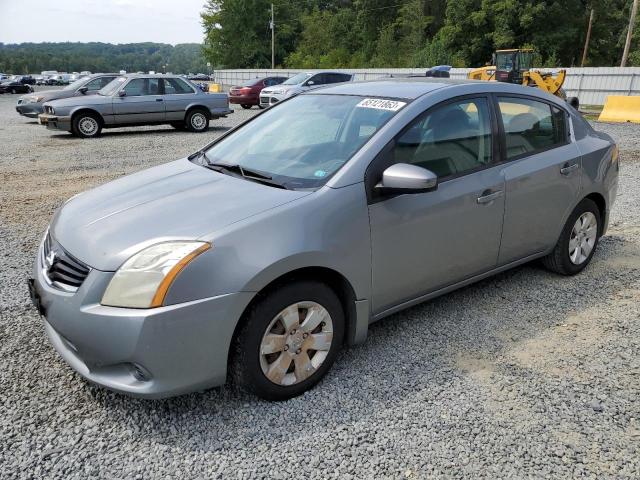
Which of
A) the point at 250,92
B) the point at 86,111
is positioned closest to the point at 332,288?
the point at 86,111

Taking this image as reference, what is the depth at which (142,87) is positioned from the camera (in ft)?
46.6

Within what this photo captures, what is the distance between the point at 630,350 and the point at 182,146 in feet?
34.4

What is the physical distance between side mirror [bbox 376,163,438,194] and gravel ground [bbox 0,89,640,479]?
1.06m

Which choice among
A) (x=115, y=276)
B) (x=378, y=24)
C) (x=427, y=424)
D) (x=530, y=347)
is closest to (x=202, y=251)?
(x=115, y=276)

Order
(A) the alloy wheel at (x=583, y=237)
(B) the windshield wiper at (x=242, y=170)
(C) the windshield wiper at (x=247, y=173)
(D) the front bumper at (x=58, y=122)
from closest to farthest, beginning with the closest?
(C) the windshield wiper at (x=247, y=173) < (B) the windshield wiper at (x=242, y=170) < (A) the alloy wheel at (x=583, y=237) < (D) the front bumper at (x=58, y=122)

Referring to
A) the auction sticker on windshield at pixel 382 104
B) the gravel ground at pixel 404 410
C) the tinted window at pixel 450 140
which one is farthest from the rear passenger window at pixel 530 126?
the gravel ground at pixel 404 410

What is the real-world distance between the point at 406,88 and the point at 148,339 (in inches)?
91.2

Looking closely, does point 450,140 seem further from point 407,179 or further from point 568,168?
point 568,168

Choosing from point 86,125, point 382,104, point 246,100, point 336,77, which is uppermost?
point 382,104

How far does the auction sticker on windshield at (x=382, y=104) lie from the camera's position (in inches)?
130

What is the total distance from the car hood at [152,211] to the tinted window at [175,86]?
12.1 metres

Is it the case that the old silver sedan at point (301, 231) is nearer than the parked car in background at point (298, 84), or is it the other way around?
the old silver sedan at point (301, 231)

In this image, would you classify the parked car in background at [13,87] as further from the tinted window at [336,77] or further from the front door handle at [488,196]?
the front door handle at [488,196]

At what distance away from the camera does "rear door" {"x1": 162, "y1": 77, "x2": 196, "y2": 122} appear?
14547 mm
